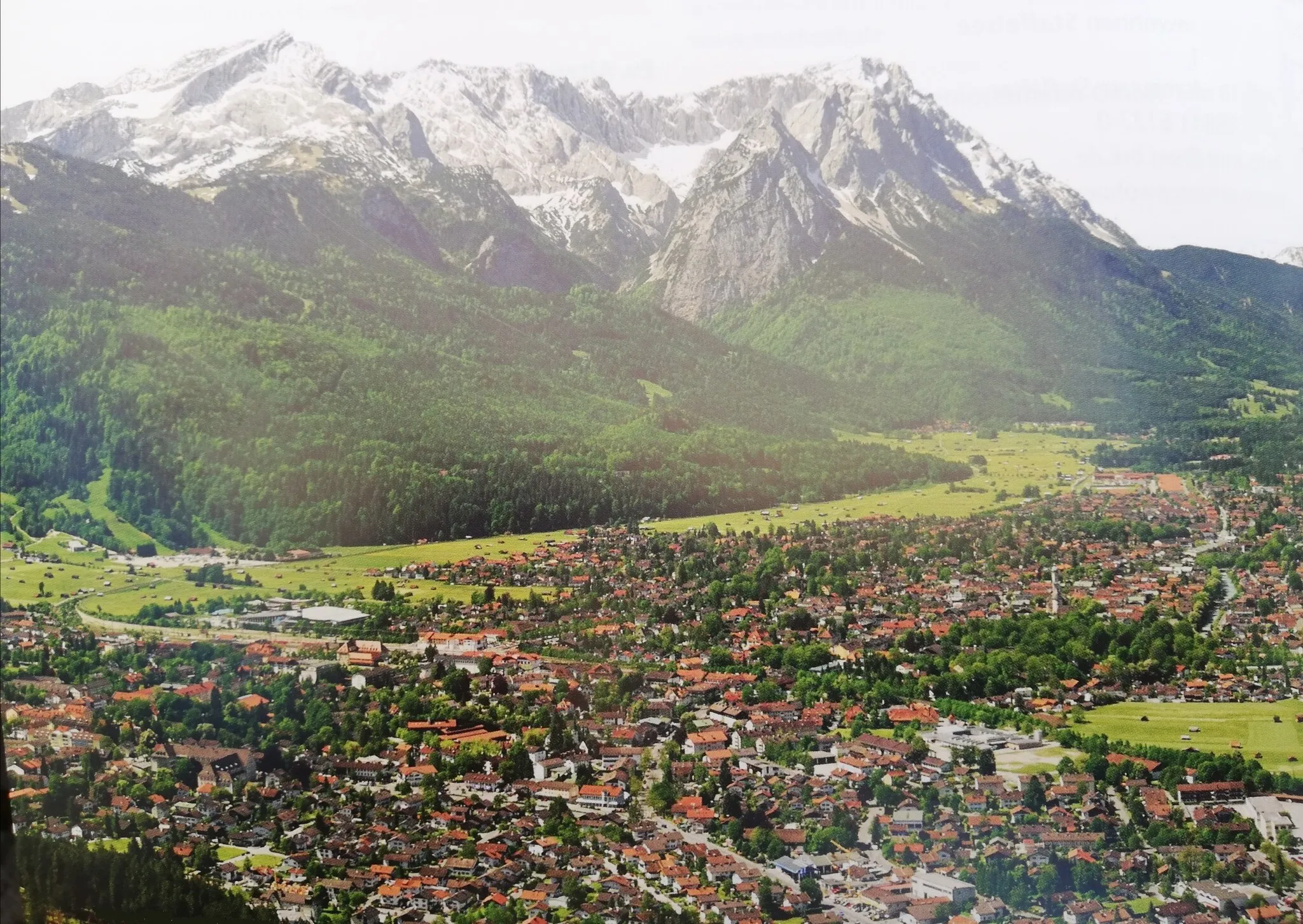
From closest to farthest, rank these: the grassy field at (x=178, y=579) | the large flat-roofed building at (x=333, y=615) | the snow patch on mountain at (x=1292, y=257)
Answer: the large flat-roofed building at (x=333, y=615), the grassy field at (x=178, y=579), the snow patch on mountain at (x=1292, y=257)

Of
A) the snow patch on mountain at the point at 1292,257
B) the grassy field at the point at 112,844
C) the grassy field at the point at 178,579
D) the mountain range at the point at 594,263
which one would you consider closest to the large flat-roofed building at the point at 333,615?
the grassy field at the point at 178,579

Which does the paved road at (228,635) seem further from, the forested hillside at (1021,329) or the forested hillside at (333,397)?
the forested hillside at (1021,329)

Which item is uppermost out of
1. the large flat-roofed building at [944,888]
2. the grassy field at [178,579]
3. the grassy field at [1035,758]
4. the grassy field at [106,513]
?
the grassy field at [106,513]

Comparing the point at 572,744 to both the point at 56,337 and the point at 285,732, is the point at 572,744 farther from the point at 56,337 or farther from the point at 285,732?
the point at 56,337

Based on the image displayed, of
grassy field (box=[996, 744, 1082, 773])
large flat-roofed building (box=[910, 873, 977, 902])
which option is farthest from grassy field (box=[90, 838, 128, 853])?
grassy field (box=[996, 744, 1082, 773])

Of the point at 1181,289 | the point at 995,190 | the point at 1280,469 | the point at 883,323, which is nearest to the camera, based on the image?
the point at 1280,469

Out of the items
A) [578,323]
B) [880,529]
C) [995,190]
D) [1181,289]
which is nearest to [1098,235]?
[995,190]

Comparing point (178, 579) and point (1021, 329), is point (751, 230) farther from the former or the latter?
point (178, 579)
